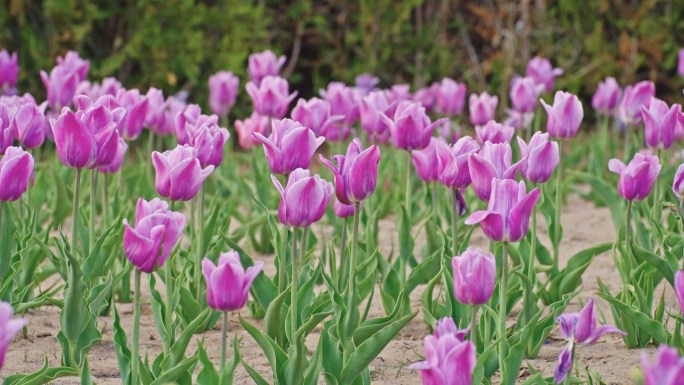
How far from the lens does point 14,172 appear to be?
2.60 metres

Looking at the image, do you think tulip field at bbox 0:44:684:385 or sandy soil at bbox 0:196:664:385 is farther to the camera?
sandy soil at bbox 0:196:664:385

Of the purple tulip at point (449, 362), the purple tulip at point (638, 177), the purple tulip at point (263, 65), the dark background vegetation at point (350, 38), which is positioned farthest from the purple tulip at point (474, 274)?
the dark background vegetation at point (350, 38)

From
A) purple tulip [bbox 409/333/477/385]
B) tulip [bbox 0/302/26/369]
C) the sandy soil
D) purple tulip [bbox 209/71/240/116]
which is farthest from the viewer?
purple tulip [bbox 209/71/240/116]

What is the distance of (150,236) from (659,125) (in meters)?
1.77

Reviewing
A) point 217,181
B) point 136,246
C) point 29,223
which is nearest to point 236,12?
point 217,181

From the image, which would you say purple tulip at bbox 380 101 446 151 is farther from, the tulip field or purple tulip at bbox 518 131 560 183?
purple tulip at bbox 518 131 560 183

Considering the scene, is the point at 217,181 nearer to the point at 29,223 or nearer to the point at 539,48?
the point at 29,223

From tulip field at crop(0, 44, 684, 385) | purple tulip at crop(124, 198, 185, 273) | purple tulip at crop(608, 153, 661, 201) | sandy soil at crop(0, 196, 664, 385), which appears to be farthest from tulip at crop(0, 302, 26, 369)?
purple tulip at crop(608, 153, 661, 201)

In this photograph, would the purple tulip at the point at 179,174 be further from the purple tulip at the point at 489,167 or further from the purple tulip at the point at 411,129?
the purple tulip at the point at 411,129

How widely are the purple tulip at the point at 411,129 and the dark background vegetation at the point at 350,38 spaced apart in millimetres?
4163

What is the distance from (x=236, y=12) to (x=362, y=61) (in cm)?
139

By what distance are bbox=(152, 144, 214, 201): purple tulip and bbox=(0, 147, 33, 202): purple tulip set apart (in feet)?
1.01

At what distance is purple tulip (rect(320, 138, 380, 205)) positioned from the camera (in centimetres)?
250

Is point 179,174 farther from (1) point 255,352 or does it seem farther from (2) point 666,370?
(2) point 666,370
